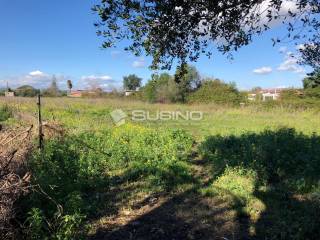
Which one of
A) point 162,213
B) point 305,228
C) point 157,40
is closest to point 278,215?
point 305,228

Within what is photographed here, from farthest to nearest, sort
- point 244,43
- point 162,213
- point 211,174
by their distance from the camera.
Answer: point 211,174 → point 162,213 → point 244,43

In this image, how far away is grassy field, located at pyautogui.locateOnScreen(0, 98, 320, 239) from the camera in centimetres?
584

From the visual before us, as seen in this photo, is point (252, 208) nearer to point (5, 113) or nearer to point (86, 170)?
point (86, 170)

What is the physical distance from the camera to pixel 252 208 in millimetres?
6777

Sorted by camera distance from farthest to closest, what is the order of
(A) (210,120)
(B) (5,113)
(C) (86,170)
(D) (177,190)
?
1. (A) (210,120)
2. (B) (5,113)
3. (C) (86,170)
4. (D) (177,190)

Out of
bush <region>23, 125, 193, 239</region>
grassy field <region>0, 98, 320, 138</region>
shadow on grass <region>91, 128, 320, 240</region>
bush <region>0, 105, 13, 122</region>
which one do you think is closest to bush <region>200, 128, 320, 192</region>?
shadow on grass <region>91, 128, 320, 240</region>

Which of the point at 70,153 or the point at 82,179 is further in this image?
the point at 70,153

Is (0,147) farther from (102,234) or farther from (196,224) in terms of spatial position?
(196,224)

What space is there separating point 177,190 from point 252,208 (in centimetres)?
170

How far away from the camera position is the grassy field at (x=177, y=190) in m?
5.84

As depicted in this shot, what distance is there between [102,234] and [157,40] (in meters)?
2.90

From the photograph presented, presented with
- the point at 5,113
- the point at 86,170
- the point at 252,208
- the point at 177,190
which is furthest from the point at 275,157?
the point at 5,113

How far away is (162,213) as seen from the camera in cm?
675

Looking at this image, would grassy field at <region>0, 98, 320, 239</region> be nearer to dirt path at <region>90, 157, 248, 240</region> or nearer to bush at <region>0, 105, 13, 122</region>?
dirt path at <region>90, 157, 248, 240</region>
